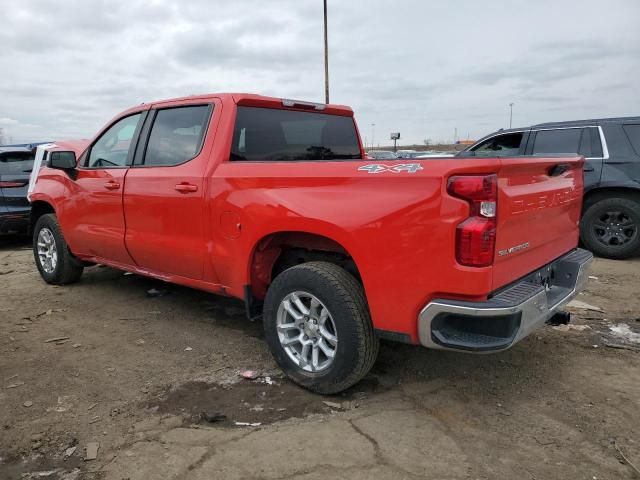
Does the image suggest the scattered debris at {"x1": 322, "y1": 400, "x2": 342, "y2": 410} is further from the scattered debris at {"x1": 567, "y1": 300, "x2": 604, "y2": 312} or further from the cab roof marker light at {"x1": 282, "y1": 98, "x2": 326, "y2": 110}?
the scattered debris at {"x1": 567, "y1": 300, "x2": 604, "y2": 312}

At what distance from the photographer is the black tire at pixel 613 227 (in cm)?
664

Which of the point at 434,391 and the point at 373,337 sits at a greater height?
the point at 373,337

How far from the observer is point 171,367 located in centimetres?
364

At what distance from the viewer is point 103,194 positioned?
4.66 meters

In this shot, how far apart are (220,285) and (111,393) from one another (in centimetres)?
102

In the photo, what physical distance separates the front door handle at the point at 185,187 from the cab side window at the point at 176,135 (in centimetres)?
22

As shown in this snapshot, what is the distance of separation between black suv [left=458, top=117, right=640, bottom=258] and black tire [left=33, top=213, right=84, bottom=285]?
482 centimetres

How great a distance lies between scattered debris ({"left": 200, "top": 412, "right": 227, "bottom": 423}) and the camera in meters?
2.90

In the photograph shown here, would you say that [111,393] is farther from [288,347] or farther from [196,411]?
[288,347]

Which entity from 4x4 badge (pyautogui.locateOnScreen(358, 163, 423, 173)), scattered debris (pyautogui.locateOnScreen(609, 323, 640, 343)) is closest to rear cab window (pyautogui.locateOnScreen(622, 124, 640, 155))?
scattered debris (pyautogui.locateOnScreen(609, 323, 640, 343))

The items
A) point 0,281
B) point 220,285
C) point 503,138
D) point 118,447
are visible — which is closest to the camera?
point 118,447

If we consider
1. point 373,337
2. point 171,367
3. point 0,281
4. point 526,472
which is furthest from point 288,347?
point 0,281

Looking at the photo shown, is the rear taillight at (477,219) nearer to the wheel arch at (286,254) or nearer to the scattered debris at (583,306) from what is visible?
the wheel arch at (286,254)

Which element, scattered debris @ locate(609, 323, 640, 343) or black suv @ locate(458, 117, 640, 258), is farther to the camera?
black suv @ locate(458, 117, 640, 258)
